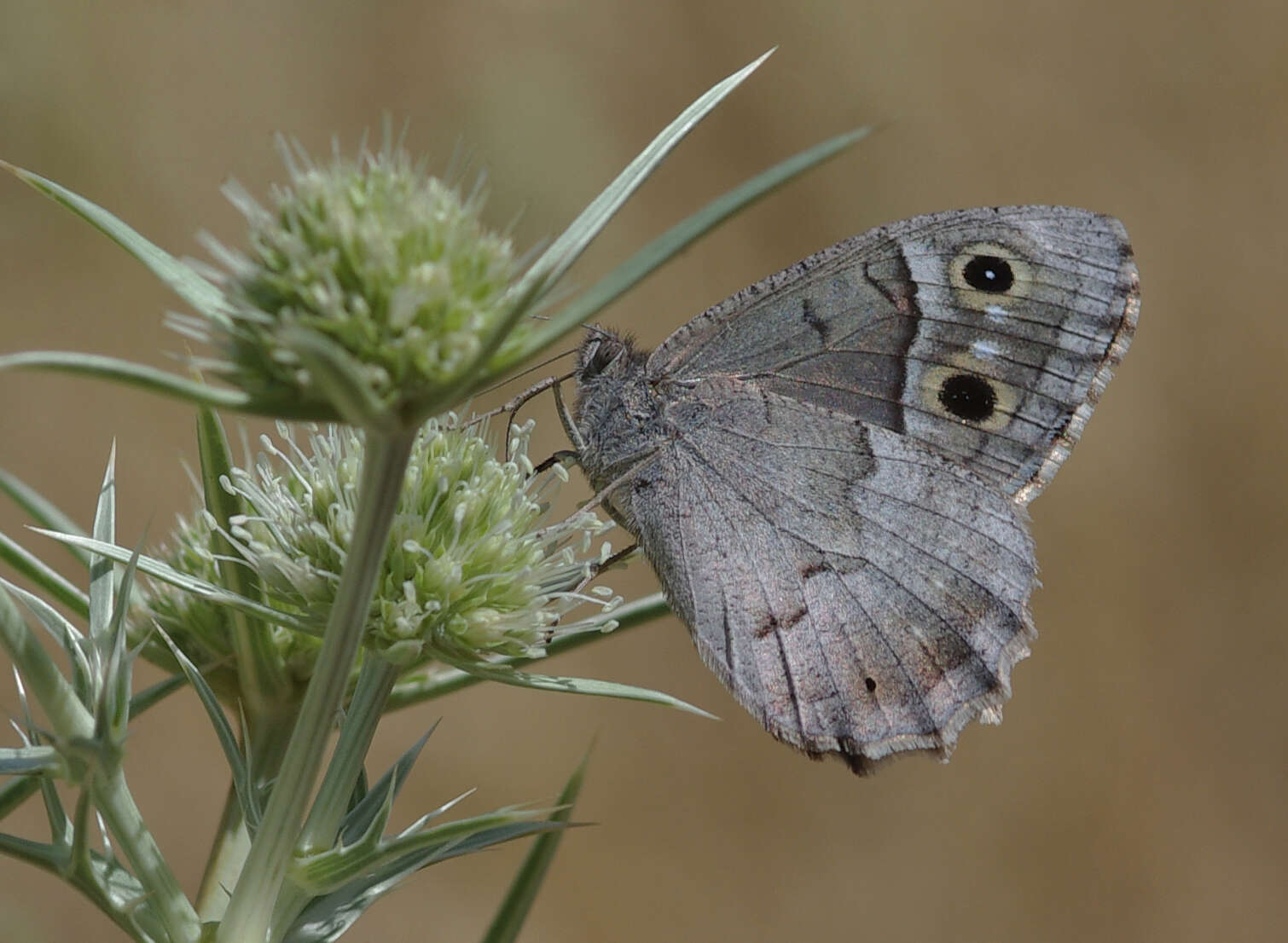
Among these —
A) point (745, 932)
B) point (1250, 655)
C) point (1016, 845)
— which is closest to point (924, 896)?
point (1016, 845)

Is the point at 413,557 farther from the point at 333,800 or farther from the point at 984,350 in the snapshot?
the point at 984,350

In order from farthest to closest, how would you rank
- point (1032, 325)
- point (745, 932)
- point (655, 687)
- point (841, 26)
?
point (841, 26) → point (655, 687) → point (745, 932) → point (1032, 325)

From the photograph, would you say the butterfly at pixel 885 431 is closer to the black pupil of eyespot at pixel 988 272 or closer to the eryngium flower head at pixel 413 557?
the black pupil of eyespot at pixel 988 272

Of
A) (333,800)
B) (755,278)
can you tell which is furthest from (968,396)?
(755,278)

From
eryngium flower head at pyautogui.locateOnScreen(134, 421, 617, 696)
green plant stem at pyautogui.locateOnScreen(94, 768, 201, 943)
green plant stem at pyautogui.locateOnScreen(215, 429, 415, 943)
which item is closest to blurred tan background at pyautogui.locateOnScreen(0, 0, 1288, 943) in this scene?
eryngium flower head at pyautogui.locateOnScreen(134, 421, 617, 696)

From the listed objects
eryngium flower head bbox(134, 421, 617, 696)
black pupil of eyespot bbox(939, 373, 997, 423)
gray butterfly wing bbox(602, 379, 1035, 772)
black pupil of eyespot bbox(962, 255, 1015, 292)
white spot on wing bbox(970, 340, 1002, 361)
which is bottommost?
eryngium flower head bbox(134, 421, 617, 696)

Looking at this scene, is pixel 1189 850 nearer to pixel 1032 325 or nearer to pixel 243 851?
pixel 1032 325

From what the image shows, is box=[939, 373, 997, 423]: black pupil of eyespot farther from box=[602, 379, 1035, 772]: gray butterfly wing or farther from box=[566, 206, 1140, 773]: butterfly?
box=[602, 379, 1035, 772]: gray butterfly wing
